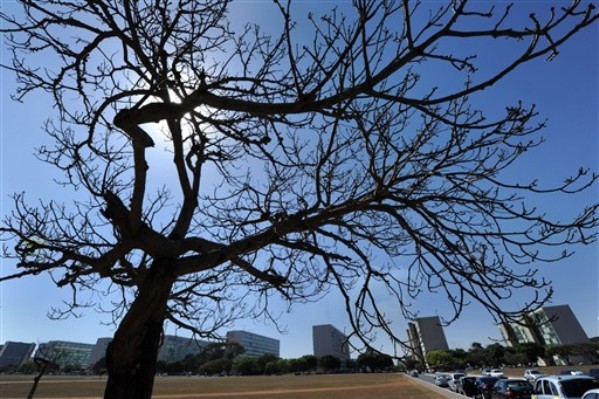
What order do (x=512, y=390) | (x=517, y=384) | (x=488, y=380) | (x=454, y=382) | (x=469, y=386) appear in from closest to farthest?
(x=512, y=390) < (x=517, y=384) < (x=488, y=380) < (x=469, y=386) < (x=454, y=382)

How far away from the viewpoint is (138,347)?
3244 mm

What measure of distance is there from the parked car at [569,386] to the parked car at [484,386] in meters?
9.98

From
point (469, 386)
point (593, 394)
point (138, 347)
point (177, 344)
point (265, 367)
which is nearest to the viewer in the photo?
point (138, 347)

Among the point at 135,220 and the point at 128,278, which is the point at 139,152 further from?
the point at 128,278

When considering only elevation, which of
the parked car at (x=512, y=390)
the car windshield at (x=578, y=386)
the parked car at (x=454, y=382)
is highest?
the parked car at (x=454, y=382)

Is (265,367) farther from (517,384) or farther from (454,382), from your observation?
(517,384)

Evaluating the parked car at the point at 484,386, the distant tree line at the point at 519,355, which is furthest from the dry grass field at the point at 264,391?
the distant tree line at the point at 519,355

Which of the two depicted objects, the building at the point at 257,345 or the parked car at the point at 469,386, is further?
the building at the point at 257,345

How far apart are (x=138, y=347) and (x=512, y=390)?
1812 cm

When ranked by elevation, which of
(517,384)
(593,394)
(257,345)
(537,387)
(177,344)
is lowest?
(593,394)

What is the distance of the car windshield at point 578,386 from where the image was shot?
33.0 feet

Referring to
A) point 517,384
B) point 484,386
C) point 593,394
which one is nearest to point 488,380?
point 484,386

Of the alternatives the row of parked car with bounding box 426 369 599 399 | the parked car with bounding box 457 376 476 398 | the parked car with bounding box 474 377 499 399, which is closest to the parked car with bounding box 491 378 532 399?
the row of parked car with bounding box 426 369 599 399

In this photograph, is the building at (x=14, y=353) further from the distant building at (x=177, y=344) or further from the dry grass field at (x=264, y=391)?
the distant building at (x=177, y=344)
